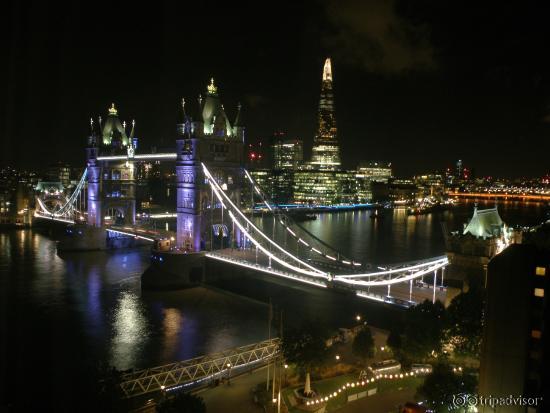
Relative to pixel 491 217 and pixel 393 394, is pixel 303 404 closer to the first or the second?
pixel 393 394

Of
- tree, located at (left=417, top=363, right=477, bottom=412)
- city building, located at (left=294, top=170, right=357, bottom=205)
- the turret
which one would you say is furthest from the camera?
city building, located at (left=294, top=170, right=357, bottom=205)

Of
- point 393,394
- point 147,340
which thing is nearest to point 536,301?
point 393,394

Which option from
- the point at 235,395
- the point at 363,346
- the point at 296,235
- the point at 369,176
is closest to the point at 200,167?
the point at 296,235

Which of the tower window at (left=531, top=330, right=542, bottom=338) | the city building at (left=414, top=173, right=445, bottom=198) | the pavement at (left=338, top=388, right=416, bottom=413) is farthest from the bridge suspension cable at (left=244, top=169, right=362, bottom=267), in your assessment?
the city building at (left=414, top=173, right=445, bottom=198)

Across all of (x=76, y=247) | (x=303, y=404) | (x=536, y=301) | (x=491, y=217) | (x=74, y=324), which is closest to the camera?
(x=536, y=301)

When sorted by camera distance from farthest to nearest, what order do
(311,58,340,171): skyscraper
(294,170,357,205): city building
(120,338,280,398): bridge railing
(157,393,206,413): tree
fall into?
1. (311,58,340,171): skyscraper
2. (294,170,357,205): city building
3. (120,338,280,398): bridge railing
4. (157,393,206,413): tree

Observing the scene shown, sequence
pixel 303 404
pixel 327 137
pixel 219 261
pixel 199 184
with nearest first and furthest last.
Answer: pixel 303 404
pixel 219 261
pixel 199 184
pixel 327 137

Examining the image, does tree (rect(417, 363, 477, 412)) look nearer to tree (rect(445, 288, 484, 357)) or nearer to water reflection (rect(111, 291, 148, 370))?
tree (rect(445, 288, 484, 357))

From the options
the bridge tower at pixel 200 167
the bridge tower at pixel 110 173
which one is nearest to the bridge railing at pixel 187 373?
the bridge tower at pixel 200 167
